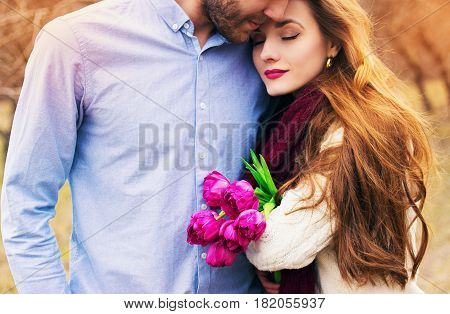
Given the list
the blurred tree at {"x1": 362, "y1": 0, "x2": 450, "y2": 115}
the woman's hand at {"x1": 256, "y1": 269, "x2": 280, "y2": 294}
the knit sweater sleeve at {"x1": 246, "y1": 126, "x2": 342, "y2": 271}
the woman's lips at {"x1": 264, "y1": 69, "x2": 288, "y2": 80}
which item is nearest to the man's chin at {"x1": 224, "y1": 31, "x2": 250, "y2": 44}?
the woman's lips at {"x1": 264, "y1": 69, "x2": 288, "y2": 80}

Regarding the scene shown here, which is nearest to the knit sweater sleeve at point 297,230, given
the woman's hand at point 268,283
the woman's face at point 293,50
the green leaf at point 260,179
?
the green leaf at point 260,179

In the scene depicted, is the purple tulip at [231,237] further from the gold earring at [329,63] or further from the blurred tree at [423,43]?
the blurred tree at [423,43]

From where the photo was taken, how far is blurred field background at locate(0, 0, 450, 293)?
2467 millimetres

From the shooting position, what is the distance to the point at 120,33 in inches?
65.7

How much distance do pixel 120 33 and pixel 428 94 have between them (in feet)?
5.44

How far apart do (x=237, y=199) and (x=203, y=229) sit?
0.40ft

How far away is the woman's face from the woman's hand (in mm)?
561

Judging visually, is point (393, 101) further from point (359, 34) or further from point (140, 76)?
point (140, 76)

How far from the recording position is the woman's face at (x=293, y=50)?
176 cm

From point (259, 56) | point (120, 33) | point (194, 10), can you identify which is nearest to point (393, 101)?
point (259, 56)

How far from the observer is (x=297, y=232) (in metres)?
Answer: 1.60

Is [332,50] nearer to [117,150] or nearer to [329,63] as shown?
[329,63]

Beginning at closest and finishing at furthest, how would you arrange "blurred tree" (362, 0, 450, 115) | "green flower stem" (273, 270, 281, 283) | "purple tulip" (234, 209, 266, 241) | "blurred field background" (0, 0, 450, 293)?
"purple tulip" (234, 209, 266, 241), "green flower stem" (273, 270, 281, 283), "blurred field background" (0, 0, 450, 293), "blurred tree" (362, 0, 450, 115)

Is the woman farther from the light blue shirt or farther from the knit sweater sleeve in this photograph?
the light blue shirt
